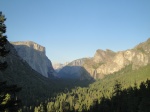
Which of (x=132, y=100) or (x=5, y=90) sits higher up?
(x=132, y=100)

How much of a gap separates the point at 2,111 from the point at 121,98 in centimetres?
8192

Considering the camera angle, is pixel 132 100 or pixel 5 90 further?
pixel 132 100

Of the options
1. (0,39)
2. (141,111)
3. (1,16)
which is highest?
(1,16)

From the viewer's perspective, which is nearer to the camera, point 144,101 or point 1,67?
point 1,67

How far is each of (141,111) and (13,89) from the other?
46461 millimetres

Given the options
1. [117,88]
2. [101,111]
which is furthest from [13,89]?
[101,111]

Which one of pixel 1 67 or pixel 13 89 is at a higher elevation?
pixel 1 67

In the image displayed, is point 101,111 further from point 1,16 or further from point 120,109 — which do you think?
point 1,16

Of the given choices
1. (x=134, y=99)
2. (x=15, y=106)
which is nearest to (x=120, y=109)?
(x=134, y=99)

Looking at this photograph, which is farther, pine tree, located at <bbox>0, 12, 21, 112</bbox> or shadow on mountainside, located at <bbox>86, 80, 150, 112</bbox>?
shadow on mountainside, located at <bbox>86, 80, 150, 112</bbox>

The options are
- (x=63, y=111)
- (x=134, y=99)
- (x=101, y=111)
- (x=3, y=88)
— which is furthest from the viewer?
(x=63, y=111)

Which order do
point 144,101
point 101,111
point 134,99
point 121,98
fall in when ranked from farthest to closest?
point 101,111, point 121,98, point 134,99, point 144,101

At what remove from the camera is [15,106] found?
2480 cm

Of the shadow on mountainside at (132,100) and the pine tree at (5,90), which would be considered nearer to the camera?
the pine tree at (5,90)
